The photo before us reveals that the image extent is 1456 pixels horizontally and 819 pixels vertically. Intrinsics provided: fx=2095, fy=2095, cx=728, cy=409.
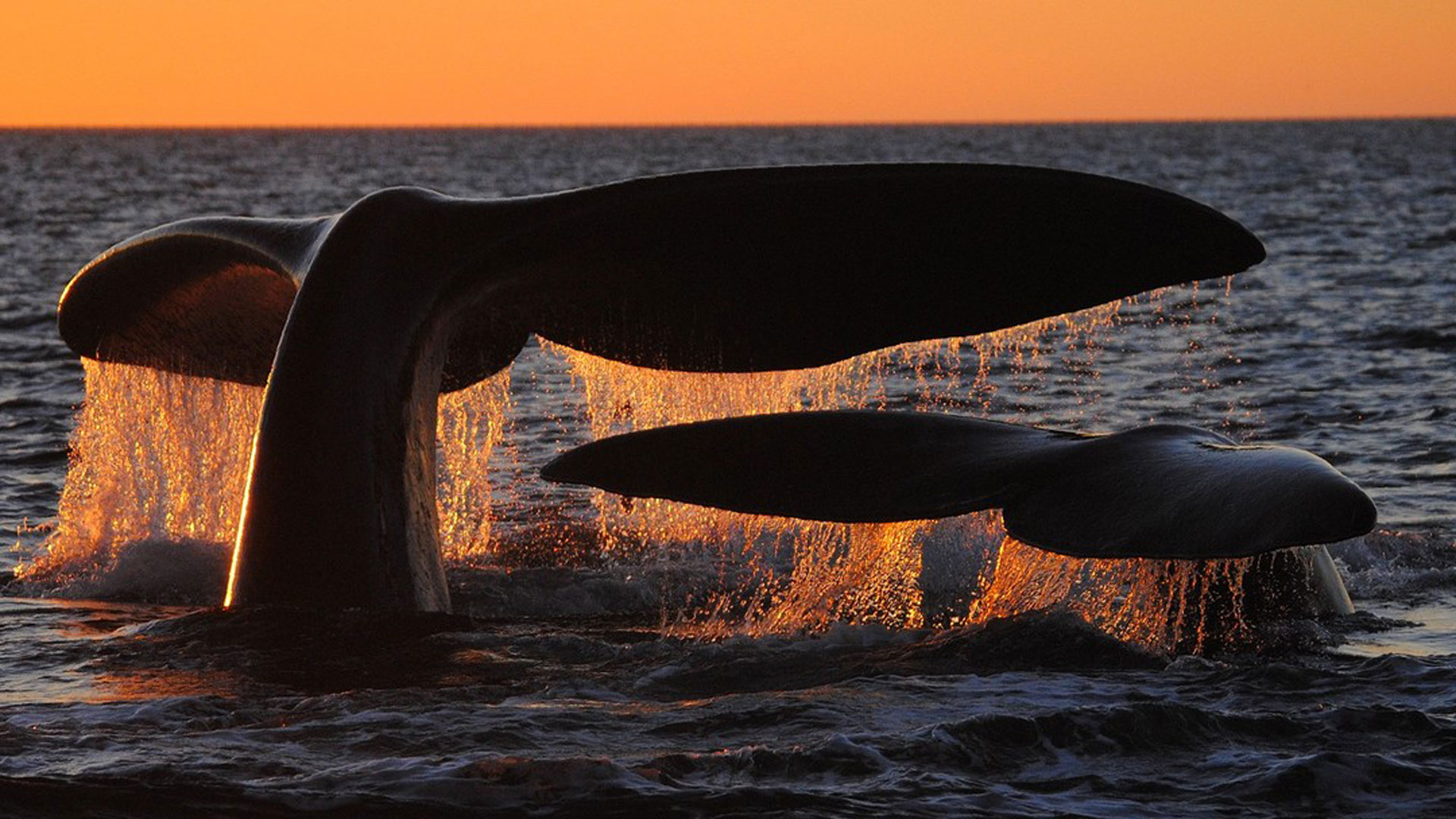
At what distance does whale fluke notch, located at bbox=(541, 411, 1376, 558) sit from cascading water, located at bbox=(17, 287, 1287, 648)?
0.54 metres

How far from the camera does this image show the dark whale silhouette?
703 centimetres

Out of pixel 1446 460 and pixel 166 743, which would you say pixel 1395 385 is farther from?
pixel 166 743

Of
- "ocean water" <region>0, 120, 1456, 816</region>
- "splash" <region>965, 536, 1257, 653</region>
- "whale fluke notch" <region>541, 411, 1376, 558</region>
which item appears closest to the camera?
"whale fluke notch" <region>541, 411, 1376, 558</region>

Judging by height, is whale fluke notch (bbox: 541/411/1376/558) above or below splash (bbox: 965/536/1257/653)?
above

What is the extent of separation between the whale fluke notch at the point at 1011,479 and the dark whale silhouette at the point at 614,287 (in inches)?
14.6

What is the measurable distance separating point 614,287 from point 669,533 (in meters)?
4.87

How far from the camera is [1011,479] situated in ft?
22.9

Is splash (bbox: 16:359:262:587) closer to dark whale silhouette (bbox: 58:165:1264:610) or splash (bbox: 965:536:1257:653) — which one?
dark whale silhouette (bbox: 58:165:1264:610)

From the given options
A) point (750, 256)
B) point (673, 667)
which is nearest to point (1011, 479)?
point (750, 256)

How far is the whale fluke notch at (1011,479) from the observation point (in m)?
6.12

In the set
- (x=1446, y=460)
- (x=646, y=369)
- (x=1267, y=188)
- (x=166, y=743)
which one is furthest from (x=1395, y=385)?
(x=1267, y=188)

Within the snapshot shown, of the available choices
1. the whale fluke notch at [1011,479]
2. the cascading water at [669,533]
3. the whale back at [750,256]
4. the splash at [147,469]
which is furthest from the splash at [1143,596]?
the splash at [147,469]

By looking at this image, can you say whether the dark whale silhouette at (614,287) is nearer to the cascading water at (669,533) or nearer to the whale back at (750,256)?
the whale back at (750,256)

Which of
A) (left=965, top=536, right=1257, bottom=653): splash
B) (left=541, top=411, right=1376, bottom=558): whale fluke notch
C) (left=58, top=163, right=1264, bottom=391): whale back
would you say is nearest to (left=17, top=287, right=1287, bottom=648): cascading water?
(left=965, top=536, right=1257, bottom=653): splash
